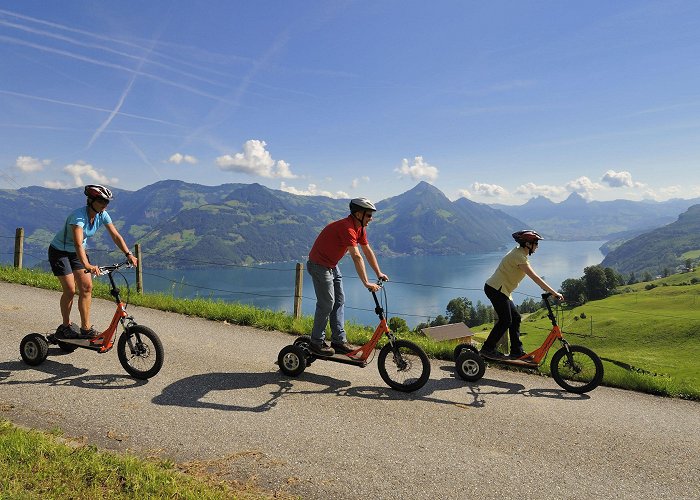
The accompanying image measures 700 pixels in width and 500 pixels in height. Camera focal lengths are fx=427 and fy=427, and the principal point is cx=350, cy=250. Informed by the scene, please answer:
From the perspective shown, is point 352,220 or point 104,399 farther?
point 352,220

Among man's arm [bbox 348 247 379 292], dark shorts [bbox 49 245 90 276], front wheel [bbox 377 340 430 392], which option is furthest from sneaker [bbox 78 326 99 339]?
front wheel [bbox 377 340 430 392]

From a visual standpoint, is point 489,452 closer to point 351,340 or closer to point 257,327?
point 351,340

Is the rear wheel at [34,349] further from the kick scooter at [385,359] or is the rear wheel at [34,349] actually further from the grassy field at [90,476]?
the kick scooter at [385,359]

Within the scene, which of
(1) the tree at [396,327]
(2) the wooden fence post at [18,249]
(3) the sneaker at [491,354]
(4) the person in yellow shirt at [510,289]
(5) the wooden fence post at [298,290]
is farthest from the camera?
(2) the wooden fence post at [18,249]

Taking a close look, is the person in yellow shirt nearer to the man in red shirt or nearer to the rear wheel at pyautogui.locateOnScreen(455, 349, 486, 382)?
the rear wheel at pyautogui.locateOnScreen(455, 349, 486, 382)

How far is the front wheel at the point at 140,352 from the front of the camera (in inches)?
252

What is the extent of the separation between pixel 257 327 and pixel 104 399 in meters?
4.71

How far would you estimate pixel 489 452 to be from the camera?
15.3 feet

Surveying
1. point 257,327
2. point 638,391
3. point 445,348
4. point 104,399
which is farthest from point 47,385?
point 638,391

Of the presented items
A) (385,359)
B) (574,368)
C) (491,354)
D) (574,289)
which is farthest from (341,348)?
(574,289)

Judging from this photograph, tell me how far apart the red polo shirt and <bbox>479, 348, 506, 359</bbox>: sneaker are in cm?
315

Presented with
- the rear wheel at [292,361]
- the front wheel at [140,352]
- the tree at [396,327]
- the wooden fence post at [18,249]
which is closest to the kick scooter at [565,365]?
the tree at [396,327]

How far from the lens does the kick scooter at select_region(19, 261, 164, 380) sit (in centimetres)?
641

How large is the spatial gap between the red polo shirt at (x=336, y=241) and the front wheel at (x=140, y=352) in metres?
2.69
